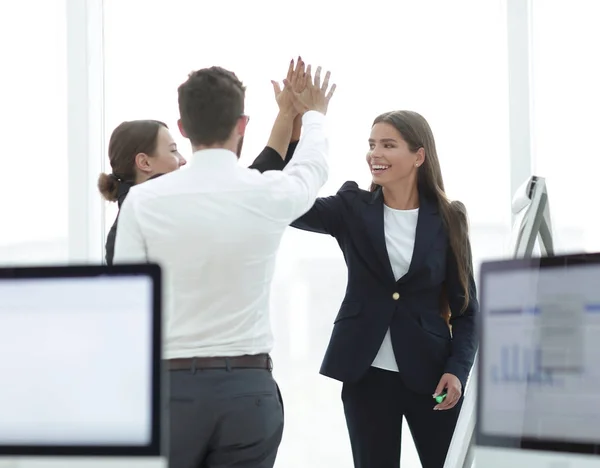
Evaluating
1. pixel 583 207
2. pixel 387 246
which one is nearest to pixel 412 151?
pixel 387 246

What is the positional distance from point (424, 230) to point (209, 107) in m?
1.01

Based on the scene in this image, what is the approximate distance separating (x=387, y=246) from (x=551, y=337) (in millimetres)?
1418

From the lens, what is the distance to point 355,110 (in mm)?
3633

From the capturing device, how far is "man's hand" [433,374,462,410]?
2.72 m

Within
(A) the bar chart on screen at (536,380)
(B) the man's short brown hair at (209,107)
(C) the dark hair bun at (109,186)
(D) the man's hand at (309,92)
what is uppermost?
(D) the man's hand at (309,92)

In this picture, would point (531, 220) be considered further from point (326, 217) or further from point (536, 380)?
point (536, 380)

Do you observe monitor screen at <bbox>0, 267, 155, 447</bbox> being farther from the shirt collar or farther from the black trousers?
the black trousers

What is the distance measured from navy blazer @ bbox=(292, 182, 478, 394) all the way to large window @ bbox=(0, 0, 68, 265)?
5.02ft

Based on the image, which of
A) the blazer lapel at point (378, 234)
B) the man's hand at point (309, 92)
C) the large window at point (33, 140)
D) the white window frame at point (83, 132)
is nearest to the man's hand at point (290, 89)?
the man's hand at point (309, 92)

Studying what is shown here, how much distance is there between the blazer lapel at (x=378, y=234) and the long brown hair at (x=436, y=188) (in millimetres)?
158

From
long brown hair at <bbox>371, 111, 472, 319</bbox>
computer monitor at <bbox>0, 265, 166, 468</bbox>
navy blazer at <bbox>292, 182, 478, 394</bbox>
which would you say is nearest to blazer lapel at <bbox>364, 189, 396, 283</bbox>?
navy blazer at <bbox>292, 182, 478, 394</bbox>

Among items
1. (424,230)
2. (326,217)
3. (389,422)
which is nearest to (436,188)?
(424,230)

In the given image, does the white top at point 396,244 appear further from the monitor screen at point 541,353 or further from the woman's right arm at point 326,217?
the monitor screen at point 541,353

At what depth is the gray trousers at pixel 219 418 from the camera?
2004mm
